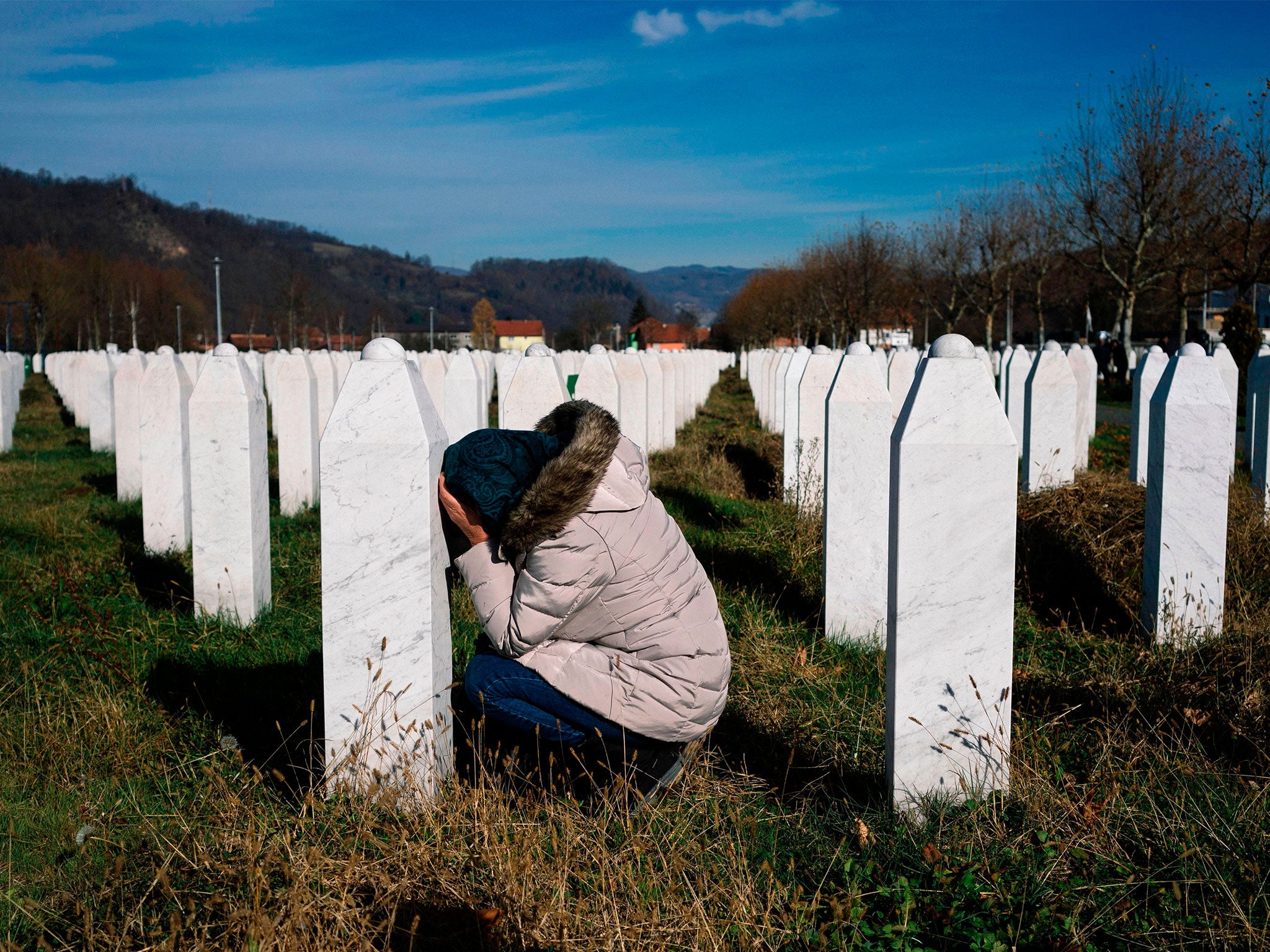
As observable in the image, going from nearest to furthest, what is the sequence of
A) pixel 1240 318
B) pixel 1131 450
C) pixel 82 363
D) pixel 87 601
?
pixel 87 601 < pixel 1131 450 < pixel 82 363 < pixel 1240 318

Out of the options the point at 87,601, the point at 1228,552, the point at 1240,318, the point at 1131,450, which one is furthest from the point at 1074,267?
the point at 87,601

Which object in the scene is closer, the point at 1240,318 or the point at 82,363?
the point at 82,363

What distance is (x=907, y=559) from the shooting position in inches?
115

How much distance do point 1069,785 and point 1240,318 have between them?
27538 mm

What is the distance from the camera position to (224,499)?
534cm

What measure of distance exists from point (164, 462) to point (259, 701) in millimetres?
3235

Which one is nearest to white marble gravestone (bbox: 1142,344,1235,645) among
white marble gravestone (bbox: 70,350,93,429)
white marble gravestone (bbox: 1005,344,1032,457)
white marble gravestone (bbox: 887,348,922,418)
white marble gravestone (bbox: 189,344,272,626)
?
white marble gravestone (bbox: 887,348,922,418)

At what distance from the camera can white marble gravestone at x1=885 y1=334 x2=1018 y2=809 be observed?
2885 mm

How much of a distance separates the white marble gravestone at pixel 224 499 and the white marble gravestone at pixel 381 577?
2.63 meters

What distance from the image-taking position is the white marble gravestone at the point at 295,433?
8.73 m

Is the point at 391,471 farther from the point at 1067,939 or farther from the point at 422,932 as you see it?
the point at 1067,939

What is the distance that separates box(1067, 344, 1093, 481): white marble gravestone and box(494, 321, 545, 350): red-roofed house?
140 metres

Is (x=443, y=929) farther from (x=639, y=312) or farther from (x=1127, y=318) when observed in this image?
(x=639, y=312)

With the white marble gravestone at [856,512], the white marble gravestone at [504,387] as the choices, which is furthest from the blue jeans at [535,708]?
the white marble gravestone at [504,387]
